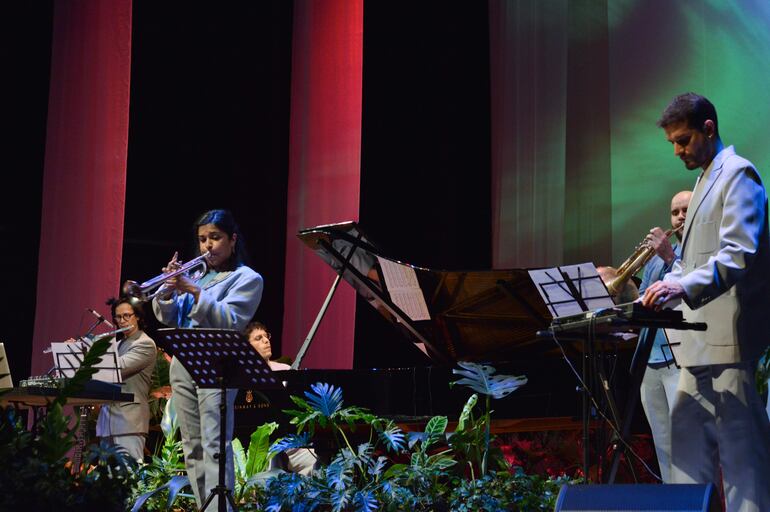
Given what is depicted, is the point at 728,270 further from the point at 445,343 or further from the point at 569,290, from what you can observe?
the point at 445,343

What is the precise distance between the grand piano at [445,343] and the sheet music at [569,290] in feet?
2.30

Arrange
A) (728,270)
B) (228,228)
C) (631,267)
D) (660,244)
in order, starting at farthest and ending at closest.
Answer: (631,267), (228,228), (660,244), (728,270)

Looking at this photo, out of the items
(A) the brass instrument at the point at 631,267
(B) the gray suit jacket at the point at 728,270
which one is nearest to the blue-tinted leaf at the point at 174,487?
(A) the brass instrument at the point at 631,267

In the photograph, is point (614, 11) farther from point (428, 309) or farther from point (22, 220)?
point (22, 220)

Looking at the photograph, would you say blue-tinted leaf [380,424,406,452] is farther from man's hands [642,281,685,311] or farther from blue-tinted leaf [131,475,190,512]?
man's hands [642,281,685,311]

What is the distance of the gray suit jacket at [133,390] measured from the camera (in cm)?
686

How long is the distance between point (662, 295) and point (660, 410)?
1.83 metres

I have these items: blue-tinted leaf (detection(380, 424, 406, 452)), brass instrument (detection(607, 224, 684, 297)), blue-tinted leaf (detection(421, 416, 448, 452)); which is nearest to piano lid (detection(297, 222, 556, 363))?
brass instrument (detection(607, 224, 684, 297))

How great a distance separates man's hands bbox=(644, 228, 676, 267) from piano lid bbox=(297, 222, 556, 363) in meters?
0.81

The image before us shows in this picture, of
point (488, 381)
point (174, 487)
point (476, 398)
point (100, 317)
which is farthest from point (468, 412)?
point (100, 317)

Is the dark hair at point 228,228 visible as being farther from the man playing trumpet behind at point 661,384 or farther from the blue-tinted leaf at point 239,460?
the man playing trumpet behind at point 661,384

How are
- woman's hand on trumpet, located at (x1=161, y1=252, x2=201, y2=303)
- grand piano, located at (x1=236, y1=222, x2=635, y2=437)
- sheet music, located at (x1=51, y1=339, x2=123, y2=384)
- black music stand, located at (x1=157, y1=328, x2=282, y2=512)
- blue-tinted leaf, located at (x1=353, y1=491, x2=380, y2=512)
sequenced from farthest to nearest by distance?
sheet music, located at (x1=51, y1=339, x2=123, y2=384) < grand piano, located at (x1=236, y1=222, x2=635, y2=437) < woman's hand on trumpet, located at (x1=161, y1=252, x2=201, y2=303) < blue-tinted leaf, located at (x1=353, y1=491, x2=380, y2=512) < black music stand, located at (x1=157, y1=328, x2=282, y2=512)

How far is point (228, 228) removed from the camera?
4.91 meters

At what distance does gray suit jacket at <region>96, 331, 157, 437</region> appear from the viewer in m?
6.86
